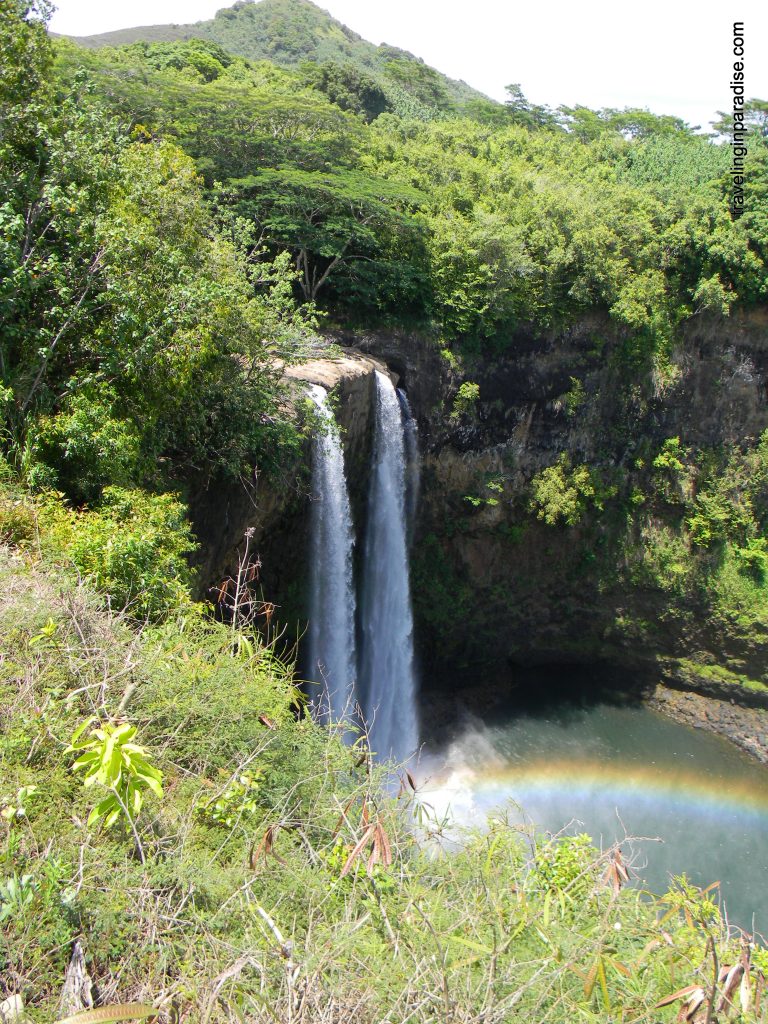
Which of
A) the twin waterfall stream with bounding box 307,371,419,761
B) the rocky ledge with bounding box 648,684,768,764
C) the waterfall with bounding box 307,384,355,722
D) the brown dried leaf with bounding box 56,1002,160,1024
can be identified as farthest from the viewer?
the rocky ledge with bounding box 648,684,768,764

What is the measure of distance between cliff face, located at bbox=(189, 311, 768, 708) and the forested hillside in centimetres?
15

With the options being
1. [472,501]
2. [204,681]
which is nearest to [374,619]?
[472,501]

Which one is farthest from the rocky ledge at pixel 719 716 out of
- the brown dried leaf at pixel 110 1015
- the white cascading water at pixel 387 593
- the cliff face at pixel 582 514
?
the brown dried leaf at pixel 110 1015

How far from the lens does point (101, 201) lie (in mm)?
7797

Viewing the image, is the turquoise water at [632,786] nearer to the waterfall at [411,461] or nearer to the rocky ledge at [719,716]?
the rocky ledge at [719,716]

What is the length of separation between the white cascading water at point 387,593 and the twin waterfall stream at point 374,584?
2 cm

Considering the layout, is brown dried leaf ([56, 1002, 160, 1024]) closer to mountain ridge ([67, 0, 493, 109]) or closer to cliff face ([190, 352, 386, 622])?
cliff face ([190, 352, 386, 622])

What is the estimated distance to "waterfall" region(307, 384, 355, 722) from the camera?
11.6 m

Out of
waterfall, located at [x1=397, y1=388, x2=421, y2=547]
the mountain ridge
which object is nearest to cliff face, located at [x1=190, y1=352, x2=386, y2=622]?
waterfall, located at [x1=397, y1=388, x2=421, y2=547]

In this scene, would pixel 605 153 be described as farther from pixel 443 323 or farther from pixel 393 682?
pixel 393 682

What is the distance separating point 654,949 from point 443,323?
14.2 metres

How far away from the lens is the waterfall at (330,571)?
38.2 feet

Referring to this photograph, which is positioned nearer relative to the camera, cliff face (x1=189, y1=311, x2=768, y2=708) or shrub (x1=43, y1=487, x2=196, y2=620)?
shrub (x1=43, y1=487, x2=196, y2=620)

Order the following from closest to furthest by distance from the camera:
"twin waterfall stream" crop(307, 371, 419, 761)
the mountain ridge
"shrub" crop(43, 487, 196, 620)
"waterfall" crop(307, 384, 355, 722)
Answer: "shrub" crop(43, 487, 196, 620) < "waterfall" crop(307, 384, 355, 722) < "twin waterfall stream" crop(307, 371, 419, 761) < the mountain ridge
